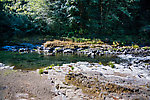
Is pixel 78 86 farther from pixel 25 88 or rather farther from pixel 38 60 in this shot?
pixel 38 60

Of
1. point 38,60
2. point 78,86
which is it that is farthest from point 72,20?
point 78,86

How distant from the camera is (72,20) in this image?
1623 centimetres

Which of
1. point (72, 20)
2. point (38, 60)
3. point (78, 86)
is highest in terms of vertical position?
point (72, 20)

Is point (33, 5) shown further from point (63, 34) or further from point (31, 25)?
point (63, 34)

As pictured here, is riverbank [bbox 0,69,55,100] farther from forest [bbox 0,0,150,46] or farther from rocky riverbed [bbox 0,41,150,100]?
forest [bbox 0,0,150,46]

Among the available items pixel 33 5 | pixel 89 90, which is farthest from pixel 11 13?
pixel 89 90

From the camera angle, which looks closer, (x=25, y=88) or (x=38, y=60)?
(x=25, y=88)

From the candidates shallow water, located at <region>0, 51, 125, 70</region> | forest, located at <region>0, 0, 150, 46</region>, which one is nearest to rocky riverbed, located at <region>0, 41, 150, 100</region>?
shallow water, located at <region>0, 51, 125, 70</region>

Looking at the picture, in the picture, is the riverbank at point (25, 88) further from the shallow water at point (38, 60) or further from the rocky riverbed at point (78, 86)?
the shallow water at point (38, 60)

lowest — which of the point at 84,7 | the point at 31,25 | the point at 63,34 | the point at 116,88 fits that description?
the point at 116,88

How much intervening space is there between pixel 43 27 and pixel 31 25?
2.75m

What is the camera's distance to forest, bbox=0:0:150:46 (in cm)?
1650

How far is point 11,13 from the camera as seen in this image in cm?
2028

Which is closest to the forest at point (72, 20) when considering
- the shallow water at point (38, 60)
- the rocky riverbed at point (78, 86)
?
the shallow water at point (38, 60)
